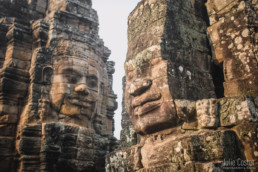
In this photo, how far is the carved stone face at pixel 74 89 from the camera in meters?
8.03

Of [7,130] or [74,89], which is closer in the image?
[7,130]

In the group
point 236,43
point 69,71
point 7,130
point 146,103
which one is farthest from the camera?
point 69,71

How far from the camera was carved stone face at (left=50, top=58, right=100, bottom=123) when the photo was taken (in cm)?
803

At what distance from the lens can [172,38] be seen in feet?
11.5

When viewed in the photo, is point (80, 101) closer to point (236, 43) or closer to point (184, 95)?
point (184, 95)

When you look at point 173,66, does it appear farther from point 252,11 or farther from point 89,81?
point 89,81

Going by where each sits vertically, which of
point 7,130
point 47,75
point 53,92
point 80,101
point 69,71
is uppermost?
point 69,71

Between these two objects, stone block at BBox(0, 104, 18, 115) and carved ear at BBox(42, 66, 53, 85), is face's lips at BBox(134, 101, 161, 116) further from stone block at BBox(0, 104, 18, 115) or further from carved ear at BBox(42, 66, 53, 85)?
stone block at BBox(0, 104, 18, 115)

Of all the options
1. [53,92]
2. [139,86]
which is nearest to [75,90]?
[53,92]

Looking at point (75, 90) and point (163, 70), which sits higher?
point (75, 90)

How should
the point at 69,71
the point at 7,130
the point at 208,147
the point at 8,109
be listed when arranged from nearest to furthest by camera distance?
the point at 208,147
the point at 7,130
the point at 8,109
the point at 69,71

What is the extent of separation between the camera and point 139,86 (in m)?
3.36

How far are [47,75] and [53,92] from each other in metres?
0.59

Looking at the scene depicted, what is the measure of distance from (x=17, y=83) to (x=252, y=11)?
279 inches
